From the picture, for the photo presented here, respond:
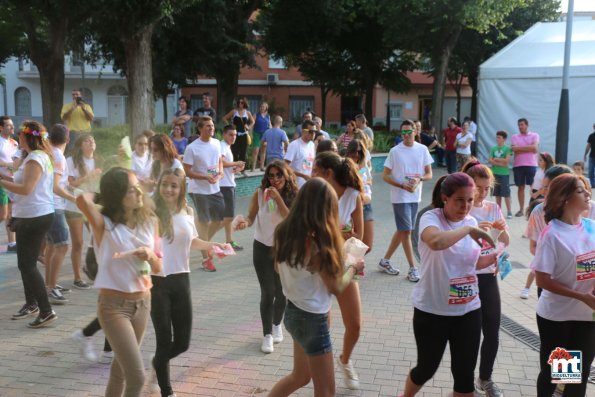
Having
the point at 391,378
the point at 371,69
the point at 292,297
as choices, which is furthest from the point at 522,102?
the point at 292,297

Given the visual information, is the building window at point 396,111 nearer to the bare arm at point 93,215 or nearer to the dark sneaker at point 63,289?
the dark sneaker at point 63,289

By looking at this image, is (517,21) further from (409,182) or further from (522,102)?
(409,182)

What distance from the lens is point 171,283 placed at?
3980 millimetres

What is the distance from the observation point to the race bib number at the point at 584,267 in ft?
11.4

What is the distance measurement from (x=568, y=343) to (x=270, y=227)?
2.36m

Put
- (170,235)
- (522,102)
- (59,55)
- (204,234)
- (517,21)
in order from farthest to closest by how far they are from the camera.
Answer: (517,21) → (522,102) → (59,55) → (204,234) → (170,235)

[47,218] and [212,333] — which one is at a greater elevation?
[47,218]

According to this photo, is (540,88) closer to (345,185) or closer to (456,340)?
(345,185)

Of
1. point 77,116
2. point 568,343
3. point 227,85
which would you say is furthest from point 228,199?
point 227,85

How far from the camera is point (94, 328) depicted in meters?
4.59

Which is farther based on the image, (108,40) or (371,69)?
(371,69)

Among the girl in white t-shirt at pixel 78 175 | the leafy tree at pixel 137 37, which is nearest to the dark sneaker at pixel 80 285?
the girl in white t-shirt at pixel 78 175

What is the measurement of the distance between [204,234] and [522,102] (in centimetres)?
1556

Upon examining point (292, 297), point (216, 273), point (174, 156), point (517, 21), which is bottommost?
point (216, 273)
